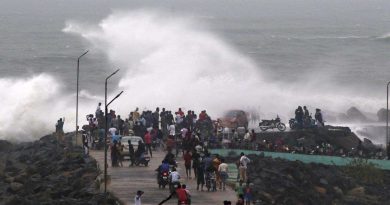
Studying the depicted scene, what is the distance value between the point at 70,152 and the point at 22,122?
2005 cm

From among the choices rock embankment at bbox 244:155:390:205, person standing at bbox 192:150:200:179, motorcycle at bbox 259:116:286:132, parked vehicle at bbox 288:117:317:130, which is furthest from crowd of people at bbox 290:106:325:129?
person standing at bbox 192:150:200:179

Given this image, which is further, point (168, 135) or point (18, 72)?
point (18, 72)

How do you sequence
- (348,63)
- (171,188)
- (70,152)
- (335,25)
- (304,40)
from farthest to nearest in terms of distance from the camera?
(335,25) → (304,40) → (348,63) → (70,152) → (171,188)

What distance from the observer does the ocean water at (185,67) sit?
6203 centimetres

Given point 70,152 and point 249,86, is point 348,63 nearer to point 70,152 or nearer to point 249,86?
point 249,86

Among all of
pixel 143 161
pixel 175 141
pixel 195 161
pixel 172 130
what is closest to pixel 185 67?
pixel 172 130

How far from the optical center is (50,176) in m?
36.4

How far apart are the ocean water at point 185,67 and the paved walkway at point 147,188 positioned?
67.0 feet

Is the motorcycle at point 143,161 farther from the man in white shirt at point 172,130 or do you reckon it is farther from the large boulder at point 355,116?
the large boulder at point 355,116

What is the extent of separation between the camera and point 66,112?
6159 cm

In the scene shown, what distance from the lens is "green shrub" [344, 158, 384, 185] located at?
38062 mm

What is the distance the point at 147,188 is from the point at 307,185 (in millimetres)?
5104

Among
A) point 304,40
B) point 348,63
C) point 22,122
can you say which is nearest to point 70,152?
point 22,122

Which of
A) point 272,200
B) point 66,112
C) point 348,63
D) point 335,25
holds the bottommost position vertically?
point 272,200
